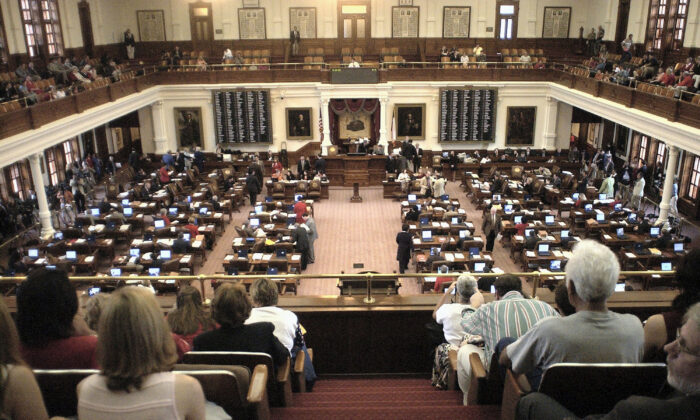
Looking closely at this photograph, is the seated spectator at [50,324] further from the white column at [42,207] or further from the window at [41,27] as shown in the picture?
the window at [41,27]

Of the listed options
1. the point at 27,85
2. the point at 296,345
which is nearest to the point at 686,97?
the point at 296,345

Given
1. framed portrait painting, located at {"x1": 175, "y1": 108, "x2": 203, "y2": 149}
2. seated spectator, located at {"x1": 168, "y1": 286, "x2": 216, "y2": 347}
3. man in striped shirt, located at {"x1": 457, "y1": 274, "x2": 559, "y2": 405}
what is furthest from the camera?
framed portrait painting, located at {"x1": 175, "y1": 108, "x2": 203, "y2": 149}

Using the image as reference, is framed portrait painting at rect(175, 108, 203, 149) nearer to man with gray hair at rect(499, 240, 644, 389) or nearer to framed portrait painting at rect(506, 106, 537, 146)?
framed portrait painting at rect(506, 106, 537, 146)

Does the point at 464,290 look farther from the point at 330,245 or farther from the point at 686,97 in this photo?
the point at 686,97

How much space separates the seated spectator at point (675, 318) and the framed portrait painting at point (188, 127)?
2321 cm

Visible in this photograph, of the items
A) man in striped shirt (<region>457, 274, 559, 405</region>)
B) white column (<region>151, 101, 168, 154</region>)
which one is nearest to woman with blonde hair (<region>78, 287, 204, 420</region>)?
man in striped shirt (<region>457, 274, 559, 405</region>)

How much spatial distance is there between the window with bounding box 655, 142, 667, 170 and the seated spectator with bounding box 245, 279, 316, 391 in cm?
1933

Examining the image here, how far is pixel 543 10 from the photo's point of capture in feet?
85.4

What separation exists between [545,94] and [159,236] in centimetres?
1701

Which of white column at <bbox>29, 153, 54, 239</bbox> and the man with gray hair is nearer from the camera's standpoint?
the man with gray hair

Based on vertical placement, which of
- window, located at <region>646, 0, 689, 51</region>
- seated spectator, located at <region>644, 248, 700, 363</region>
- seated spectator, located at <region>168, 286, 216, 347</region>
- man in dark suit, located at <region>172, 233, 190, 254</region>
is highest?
window, located at <region>646, 0, 689, 51</region>

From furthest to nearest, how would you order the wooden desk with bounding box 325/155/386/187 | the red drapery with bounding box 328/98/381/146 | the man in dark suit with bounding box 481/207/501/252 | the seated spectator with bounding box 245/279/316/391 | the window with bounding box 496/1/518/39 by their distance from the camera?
the window with bounding box 496/1/518/39 < the red drapery with bounding box 328/98/381/146 < the wooden desk with bounding box 325/155/386/187 < the man in dark suit with bounding box 481/207/501/252 < the seated spectator with bounding box 245/279/316/391

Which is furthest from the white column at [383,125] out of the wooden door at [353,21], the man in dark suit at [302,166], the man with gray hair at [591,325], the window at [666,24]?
the man with gray hair at [591,325]

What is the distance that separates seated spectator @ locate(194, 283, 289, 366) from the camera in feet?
10.3
